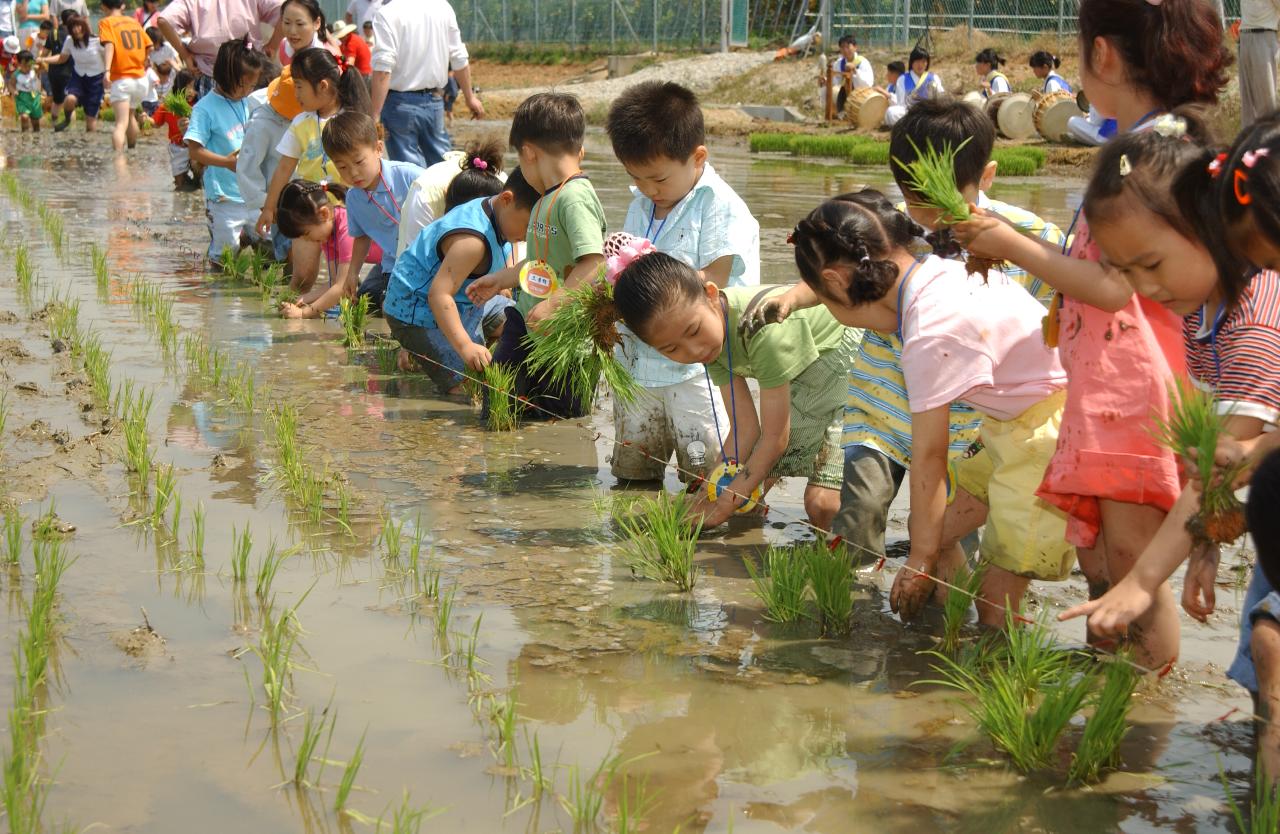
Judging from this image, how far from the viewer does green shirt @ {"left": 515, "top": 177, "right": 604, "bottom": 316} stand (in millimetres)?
4867

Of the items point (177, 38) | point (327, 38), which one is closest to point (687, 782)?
point (327, 38)

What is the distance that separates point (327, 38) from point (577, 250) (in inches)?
209

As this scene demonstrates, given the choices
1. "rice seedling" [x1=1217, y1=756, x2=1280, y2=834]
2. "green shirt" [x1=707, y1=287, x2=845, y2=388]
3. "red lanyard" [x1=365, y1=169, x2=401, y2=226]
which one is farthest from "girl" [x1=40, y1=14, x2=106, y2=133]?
"rice seedling" [x1=1217, y1=756, x2=1280, y2=834]

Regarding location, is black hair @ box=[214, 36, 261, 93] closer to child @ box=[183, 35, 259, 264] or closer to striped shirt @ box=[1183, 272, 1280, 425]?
child @ box=[183, 35, 259, 264]

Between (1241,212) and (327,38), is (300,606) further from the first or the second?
(327,38)

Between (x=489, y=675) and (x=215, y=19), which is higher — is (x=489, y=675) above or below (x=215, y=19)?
below

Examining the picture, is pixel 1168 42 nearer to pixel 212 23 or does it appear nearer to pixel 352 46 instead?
pixel 352 46

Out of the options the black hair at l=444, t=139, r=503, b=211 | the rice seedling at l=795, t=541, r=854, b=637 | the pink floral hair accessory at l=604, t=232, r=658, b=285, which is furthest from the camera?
the black hair at l=444, t=139, r=503, b=211

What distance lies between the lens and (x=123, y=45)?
16.6 meters

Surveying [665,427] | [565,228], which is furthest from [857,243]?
[565,228]

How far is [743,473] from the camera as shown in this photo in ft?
13.0

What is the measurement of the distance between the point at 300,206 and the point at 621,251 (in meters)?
3.10

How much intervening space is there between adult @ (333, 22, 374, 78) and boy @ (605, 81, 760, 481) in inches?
217

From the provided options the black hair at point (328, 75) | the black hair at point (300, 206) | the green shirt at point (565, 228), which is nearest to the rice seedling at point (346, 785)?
the green shirt at point (565, 228)
